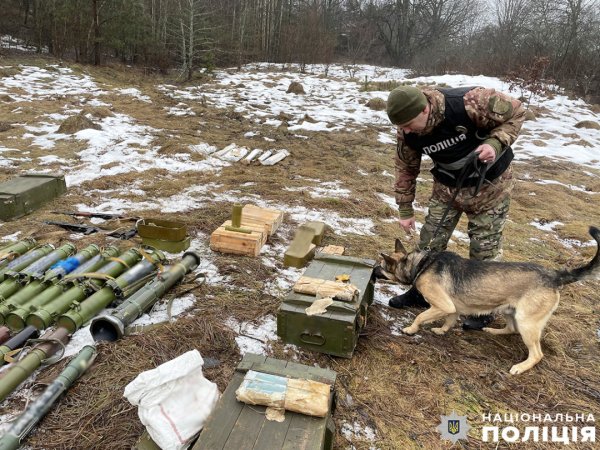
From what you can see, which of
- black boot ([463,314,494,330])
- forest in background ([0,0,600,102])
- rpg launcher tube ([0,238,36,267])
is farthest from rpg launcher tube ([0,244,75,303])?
forest in background ([0,0,600,102])

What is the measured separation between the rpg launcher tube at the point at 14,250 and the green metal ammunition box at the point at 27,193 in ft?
4.39

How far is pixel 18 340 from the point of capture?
3166mm

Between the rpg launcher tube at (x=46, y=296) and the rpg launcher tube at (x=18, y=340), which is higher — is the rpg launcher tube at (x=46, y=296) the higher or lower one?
the higher one

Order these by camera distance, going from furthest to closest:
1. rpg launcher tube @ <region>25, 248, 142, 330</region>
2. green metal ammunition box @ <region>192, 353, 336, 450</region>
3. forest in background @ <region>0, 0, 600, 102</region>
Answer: forest in background @ <region>0, 0, 600, 102</region> → rpg launcher tube @ <region>25, 248, 142, 330</region> → green metal ammunition box @ <region>192, 353, 336, 450</region>

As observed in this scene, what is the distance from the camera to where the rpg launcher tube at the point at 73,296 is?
3355mm

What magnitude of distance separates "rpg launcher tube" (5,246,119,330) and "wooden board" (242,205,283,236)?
1.83 metres

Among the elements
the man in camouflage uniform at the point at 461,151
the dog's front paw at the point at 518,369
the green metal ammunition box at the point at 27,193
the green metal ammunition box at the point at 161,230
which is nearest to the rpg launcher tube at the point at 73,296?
the green metal ammunition box at the point at 161,230

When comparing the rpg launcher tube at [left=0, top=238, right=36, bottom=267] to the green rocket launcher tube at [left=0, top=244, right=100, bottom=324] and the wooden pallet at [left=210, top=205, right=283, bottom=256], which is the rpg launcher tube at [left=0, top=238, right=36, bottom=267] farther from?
the wooden pallet at [left=210, top=205, right=283, bottom=256]

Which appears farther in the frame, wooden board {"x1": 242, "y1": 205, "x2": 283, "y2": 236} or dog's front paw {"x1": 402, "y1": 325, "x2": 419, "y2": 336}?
wooden board {"x1": 242, "y1": 205, "x2": 283, "y2": 236}

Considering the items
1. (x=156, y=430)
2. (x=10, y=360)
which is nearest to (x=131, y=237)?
(x=10, y=360)

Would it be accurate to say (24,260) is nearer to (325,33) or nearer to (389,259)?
(389,259)

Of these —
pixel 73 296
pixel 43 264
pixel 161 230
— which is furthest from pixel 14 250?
pixel 161 230

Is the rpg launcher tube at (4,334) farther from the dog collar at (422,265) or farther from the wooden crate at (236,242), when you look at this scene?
the dog collar at (422,265)

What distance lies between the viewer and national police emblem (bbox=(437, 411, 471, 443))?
280 cm
